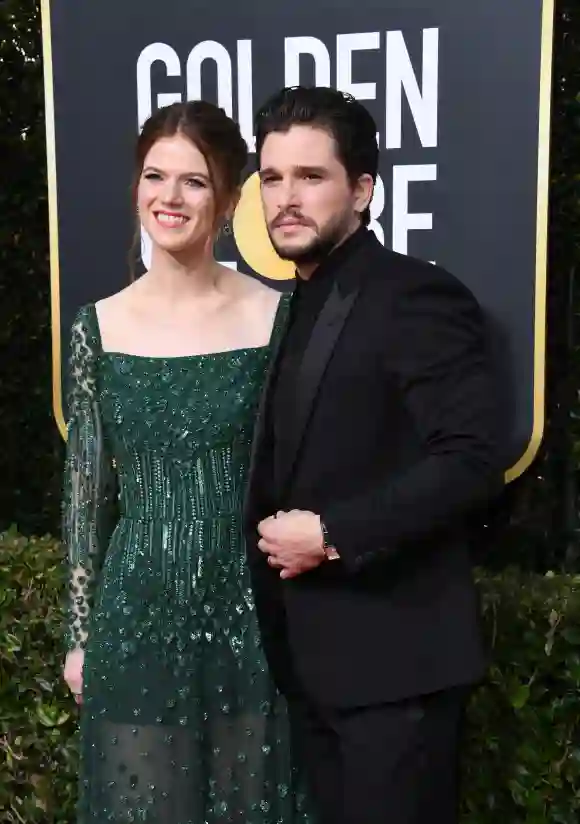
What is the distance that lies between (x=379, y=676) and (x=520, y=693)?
919 mm

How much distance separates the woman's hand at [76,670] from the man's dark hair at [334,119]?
1010 millimetres

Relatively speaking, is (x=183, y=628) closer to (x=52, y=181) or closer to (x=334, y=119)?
(x=334, y=119)

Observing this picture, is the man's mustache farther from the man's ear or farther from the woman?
the woman

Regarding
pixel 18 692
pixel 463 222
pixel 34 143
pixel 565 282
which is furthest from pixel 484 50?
pixel 18 692

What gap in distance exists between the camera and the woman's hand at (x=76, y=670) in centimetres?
191

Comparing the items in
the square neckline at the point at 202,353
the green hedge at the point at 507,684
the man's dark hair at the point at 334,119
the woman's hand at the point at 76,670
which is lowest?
the green hedge at the point at 507,684

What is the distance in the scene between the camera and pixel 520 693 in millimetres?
2346

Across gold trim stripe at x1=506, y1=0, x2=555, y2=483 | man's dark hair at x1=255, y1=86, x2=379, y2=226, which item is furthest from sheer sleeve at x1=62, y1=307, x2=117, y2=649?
gold trim stripe at x1=506, y1=0, x2=555, y2=483

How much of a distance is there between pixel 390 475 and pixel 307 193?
1.49ft

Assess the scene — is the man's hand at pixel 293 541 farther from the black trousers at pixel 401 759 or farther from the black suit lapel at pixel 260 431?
the black trousers at pixel 401 759

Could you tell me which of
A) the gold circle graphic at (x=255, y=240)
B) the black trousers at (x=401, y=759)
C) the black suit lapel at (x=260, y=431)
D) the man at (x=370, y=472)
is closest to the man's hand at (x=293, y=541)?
the man at (x=370, y=472)

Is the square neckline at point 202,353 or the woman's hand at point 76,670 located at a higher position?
the square neckline at point 202,353

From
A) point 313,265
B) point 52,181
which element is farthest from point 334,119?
point 52,181

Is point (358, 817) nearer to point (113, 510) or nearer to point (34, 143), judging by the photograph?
point (113, 510)
